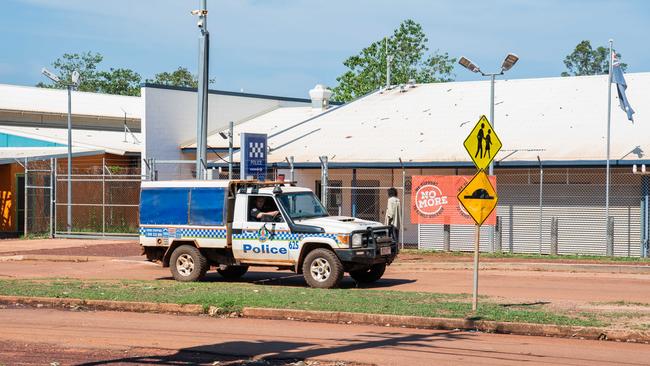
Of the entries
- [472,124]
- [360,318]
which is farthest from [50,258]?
[360,318]

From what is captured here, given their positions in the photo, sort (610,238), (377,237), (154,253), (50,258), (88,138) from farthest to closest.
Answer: (88,138) → (50,258) → (610,238) → (154,253) → (377,237)

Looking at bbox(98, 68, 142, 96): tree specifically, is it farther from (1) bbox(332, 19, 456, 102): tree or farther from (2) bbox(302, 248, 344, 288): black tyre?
(2) bbox(302, 248, 344, 288): black tyre

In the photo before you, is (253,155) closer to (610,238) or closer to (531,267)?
(531,267)

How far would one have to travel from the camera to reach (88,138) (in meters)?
44.7

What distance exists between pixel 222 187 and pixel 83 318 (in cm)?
553

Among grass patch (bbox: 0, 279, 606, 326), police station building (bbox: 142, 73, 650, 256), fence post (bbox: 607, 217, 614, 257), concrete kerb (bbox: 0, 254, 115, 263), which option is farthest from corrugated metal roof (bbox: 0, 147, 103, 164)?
fence post (bbox: 607, 217, 614, 257)

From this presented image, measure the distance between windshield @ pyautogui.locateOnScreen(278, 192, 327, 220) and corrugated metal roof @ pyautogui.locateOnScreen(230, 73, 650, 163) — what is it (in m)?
10.8

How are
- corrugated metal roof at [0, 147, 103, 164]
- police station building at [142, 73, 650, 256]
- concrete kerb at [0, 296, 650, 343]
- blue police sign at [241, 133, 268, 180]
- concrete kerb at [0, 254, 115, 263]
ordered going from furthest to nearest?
corrugated metal roof at [0, 147, 103, 164] → police station building at [142, 73, 650, 256] → blue police sign at [241, 133, 268, 180] → concrete kerb at [0, 254, 115, 263] → concrete kerb at [0, 296, 650, 343]

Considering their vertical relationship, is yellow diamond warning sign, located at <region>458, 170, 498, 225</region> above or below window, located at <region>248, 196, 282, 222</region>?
above

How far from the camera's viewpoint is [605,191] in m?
28.1

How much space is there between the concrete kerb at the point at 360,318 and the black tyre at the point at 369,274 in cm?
494

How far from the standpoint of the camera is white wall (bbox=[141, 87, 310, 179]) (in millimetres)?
38156

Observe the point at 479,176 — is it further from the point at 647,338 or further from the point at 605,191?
the point at 605,191

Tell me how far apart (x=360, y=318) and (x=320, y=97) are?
97.3ft
